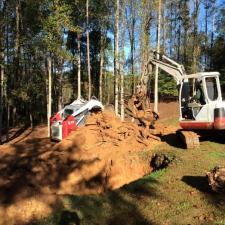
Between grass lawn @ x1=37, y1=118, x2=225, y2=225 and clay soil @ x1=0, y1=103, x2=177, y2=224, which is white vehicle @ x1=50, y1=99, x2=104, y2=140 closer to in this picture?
clay soil @ x1=0, y1=103, x2=177, y2=224

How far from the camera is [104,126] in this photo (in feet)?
55.2

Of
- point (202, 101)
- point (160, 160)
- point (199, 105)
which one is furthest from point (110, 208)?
point (202, 101)

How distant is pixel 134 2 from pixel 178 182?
2502cm

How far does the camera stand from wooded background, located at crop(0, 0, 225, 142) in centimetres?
2608

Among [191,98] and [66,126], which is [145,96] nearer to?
[191,98]

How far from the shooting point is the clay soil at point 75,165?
10922 millimetres

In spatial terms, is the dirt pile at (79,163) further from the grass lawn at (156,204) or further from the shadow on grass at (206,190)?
the shadow on grass at (206,190)

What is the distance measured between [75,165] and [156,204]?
5135 millimetres

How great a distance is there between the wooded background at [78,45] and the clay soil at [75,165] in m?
3.31

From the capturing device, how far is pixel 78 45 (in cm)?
3259

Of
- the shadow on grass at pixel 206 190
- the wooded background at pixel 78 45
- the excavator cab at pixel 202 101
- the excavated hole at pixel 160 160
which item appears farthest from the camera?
the wooded background at pixel 78 45

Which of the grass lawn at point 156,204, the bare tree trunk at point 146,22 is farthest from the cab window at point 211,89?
the bare tree trunk at point 146,22

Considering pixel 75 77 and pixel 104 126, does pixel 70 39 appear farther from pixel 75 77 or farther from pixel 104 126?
pixel 104 126

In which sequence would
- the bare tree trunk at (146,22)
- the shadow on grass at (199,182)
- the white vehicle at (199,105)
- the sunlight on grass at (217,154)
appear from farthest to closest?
the bare tree trunk at (146,22) → the white vehicle at (199,105) → the sunlight on grass at (217,154) → the shadow on grass at (199,182)
